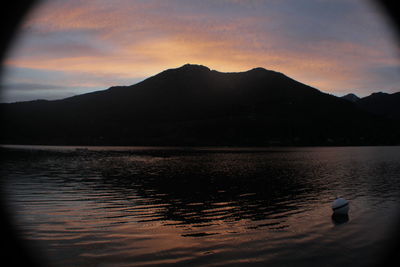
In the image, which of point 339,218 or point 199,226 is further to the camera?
point 339,218

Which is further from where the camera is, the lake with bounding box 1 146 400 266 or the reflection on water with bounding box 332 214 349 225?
the reflection on water with bounding box 332 214 349 225

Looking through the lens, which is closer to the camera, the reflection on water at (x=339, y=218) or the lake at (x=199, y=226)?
the lake at (x=199, y=226)

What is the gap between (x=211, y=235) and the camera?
1480 centimetres

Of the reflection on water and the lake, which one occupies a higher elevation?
the lake

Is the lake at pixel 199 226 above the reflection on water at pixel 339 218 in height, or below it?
above

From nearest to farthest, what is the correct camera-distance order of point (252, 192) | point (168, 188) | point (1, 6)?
1. point (1, 6)
2. point (252, 192)
3. point (168, 188)

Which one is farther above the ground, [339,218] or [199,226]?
[199,226]

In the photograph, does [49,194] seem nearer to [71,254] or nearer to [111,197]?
[111,197]

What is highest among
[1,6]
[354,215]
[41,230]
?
[1,6]

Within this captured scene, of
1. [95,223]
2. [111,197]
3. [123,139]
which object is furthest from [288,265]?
[123,139]

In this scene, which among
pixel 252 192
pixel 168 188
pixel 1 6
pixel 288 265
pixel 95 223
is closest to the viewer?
pixel 288 265

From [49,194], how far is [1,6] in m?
14.5

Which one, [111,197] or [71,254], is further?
[111,197]

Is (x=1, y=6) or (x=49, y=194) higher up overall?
(x=1, y=6)
